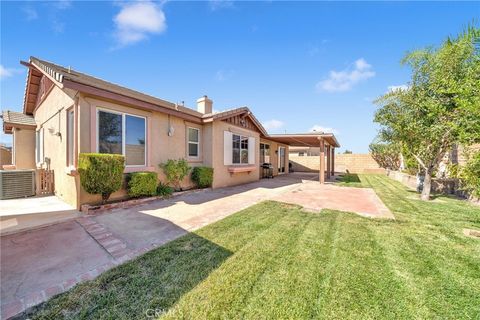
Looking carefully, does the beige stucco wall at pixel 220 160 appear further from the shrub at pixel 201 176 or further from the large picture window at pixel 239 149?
the shrub at pixel 201 176

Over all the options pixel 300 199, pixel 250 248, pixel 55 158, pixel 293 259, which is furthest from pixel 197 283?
pixel 55 158

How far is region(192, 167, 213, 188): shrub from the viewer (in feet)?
30.2

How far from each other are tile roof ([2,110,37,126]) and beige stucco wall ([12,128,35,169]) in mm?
546

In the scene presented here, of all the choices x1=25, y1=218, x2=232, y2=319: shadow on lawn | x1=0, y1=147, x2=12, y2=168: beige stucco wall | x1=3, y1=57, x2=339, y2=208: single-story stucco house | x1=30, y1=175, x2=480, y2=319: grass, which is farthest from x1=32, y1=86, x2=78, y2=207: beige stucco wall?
x1=0, y1=147, x2=12, y2=168: beige stucco wall

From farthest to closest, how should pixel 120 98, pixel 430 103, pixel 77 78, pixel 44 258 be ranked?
pixel 430 103 < pixel 120 98 < pixel 77 78 < pixel 44 258

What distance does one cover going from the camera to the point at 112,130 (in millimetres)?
6504

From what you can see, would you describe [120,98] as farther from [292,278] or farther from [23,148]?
[23,148]

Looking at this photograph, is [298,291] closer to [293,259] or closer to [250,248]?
[293,259]

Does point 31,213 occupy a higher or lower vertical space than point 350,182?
higher

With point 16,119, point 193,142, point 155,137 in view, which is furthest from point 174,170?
point 16,119

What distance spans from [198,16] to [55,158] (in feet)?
26.7

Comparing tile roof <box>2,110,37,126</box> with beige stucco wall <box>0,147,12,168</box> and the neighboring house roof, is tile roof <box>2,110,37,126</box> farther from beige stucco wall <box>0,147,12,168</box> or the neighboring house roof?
beige stucco wall <box>0,147,12,168</box>

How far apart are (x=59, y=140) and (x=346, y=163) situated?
84.5 ft

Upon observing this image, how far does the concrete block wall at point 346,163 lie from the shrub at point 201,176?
667 inches
